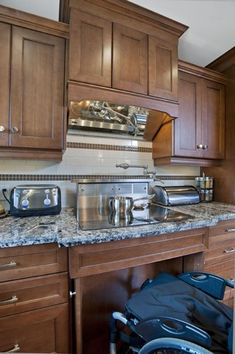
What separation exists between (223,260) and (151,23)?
70.9 inches

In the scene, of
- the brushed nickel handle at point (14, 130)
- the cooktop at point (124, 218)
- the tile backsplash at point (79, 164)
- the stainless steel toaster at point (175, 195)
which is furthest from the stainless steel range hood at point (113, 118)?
the cooktop at point (124, 218)

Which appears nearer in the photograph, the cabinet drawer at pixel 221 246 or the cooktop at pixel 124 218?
the cooktop at pixel 124 218

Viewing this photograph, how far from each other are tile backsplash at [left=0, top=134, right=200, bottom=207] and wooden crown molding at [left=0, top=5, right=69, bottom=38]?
0.69 m

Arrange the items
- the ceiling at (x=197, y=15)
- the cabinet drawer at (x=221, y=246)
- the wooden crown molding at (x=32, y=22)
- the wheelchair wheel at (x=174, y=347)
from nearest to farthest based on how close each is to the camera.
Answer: the wheelchair wheel at (x=174, y=347) < the wooden crown molding at (x=32, y=22) < the ceiling at (x=197, y=15) < the cabinet drawer at (x=221, y=246)

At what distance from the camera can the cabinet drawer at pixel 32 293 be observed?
88 cm

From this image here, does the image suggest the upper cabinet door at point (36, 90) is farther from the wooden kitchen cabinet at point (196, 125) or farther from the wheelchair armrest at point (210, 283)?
the wheelchair armrest at point (210, 283)

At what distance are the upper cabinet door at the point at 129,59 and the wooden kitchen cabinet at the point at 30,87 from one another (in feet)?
1.16

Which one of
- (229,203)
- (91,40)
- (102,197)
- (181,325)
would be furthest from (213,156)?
(181,325)

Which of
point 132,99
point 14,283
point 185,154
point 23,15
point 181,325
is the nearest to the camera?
point 181,325

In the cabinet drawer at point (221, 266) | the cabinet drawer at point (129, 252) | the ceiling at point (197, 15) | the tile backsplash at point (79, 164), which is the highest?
the ceiling at point (197, 15)

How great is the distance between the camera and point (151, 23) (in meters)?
1.41

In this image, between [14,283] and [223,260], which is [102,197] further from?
[223,260]

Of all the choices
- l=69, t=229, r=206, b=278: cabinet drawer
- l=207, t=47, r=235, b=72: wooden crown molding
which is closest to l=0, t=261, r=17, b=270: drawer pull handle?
l=69, t=229, r=206, b=278: cabinet drawer

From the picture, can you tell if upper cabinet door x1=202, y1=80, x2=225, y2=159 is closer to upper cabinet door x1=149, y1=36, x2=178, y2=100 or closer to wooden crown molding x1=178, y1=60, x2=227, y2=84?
wooden crown molding x1=178, y1=60, x2=227, y2=84
